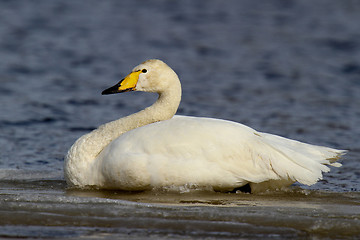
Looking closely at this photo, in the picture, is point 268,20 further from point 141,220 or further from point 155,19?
point 141,220

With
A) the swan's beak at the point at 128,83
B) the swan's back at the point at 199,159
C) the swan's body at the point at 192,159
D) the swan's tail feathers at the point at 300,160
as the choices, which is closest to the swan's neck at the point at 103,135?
the swan's body at the point at 192,159

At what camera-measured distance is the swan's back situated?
6.24m

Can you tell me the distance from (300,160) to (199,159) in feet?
3.19

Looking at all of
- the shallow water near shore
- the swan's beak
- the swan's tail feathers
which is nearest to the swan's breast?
the shallow water near shore

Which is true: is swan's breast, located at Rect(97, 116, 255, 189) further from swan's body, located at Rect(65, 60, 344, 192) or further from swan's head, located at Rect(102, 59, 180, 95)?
swan's head, located at Rect(102, 59, 180, 95)

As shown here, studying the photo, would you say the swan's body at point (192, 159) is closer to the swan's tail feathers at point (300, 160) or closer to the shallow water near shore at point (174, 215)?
the swan's tail feathers at point (300, 160)

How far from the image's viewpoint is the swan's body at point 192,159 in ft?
20.5

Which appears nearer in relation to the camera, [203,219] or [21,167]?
[203,219]

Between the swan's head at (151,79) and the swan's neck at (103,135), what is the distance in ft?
0.24

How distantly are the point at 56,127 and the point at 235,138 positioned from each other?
4.00 m

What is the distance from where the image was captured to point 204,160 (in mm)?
6258

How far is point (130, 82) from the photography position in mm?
7070

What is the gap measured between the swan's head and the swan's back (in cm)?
56

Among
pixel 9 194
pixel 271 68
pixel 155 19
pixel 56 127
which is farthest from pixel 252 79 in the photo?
pixel 9 194
